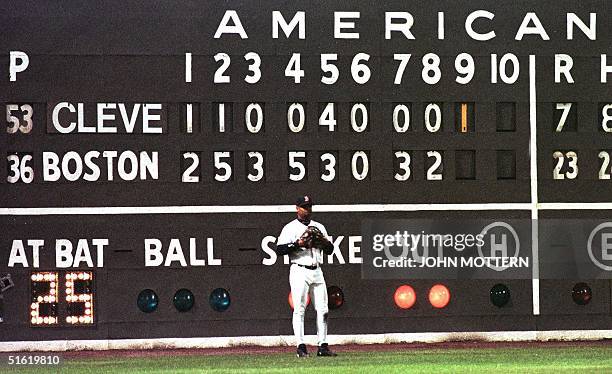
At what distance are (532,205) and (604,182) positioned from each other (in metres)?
0.68

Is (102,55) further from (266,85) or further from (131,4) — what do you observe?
(266,85)

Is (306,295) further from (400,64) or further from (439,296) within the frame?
(400,64)

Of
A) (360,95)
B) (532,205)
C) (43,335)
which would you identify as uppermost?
(360,95)

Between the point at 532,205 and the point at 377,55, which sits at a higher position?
the point at 377,55

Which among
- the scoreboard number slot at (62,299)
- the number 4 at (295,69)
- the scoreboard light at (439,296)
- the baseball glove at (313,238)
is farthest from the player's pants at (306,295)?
the scoreboard number slot at (62,299)

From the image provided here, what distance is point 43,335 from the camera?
14359mm

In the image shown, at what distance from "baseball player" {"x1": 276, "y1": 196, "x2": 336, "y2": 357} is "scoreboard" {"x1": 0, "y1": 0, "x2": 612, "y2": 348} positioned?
522 millimetres

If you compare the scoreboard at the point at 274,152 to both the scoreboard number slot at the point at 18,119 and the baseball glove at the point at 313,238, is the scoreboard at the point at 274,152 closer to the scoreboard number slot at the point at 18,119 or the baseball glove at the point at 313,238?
the scoreboard number slot at the point at 18,119

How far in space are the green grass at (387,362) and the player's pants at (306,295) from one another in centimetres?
29

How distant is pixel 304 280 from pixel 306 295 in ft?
0.44

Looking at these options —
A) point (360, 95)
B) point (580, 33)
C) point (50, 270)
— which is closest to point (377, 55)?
point (360, 95)

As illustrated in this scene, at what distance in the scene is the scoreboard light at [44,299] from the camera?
14.3 metres

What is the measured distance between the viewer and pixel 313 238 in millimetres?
13938

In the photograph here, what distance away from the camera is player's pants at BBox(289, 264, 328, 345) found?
1402cm
